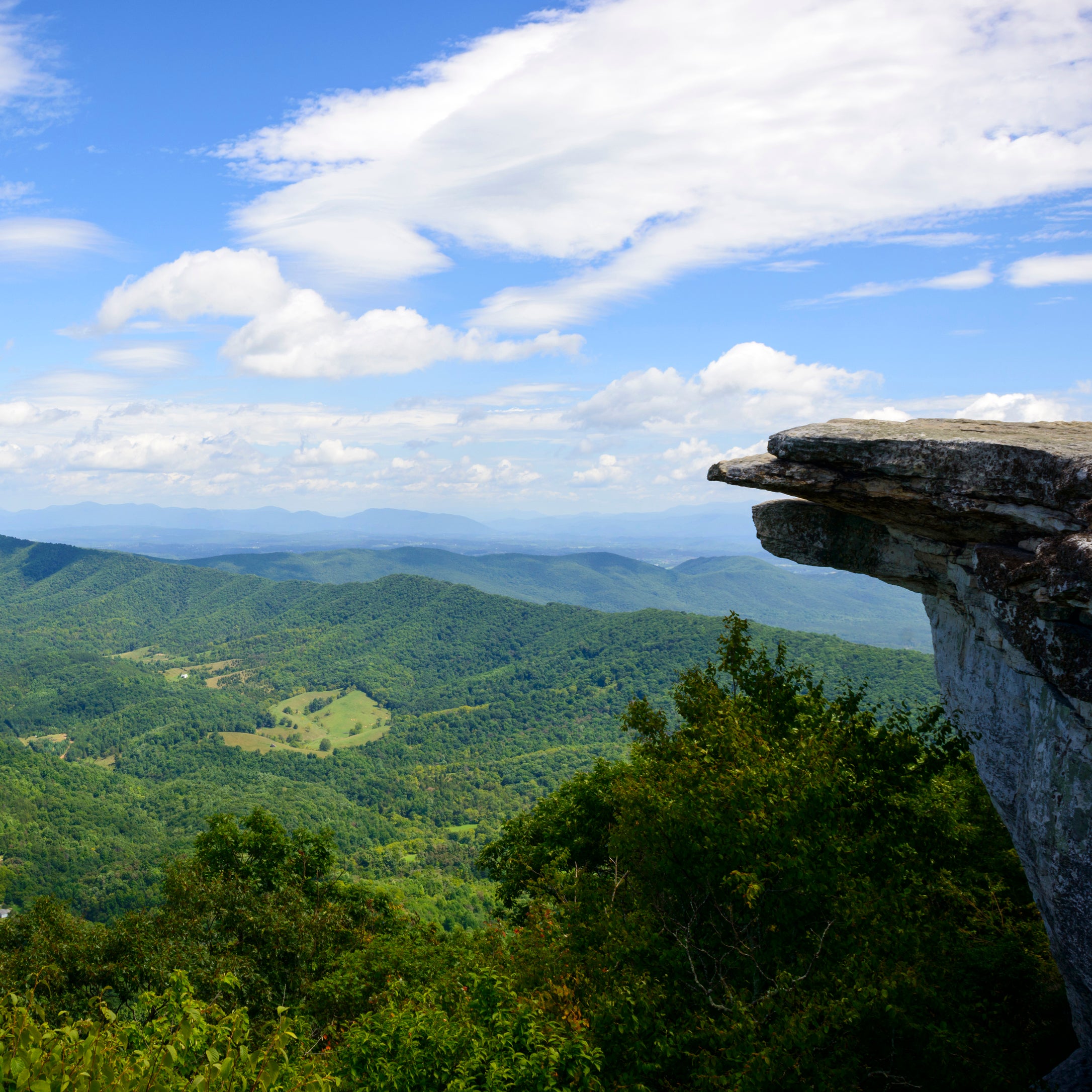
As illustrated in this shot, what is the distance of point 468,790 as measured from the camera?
502 ft

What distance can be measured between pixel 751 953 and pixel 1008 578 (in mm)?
7254

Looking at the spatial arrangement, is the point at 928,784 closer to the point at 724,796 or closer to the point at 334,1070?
the point at 724,796

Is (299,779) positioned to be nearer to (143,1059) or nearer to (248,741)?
(248,741)

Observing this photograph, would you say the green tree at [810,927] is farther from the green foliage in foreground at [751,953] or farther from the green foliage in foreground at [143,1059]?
the green foliage in foreground at [143,1059]

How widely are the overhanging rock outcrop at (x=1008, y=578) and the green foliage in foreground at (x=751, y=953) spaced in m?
1.46

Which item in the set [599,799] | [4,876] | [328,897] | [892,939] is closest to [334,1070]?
[892,939]

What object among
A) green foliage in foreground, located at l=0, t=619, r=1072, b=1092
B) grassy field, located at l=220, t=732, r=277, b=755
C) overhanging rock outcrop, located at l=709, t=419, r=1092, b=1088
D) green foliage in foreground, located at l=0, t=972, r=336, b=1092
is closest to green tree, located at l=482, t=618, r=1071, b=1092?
green foliage in foreground, located at l=0, t=619, r=1072, b=1092

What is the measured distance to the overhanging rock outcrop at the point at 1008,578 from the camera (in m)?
9.02

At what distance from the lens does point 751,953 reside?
1143 cm

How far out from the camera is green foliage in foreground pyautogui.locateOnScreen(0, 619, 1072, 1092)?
940 cm

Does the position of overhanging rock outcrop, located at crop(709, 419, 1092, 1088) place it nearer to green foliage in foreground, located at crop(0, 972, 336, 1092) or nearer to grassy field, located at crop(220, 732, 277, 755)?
green foliage in foreground, located at crop(0, 972, 336, 1092)

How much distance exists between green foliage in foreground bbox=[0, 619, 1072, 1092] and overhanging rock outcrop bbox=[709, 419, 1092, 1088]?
146 centimetres

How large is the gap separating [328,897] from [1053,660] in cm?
2719

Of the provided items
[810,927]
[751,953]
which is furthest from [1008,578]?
[751,953]
